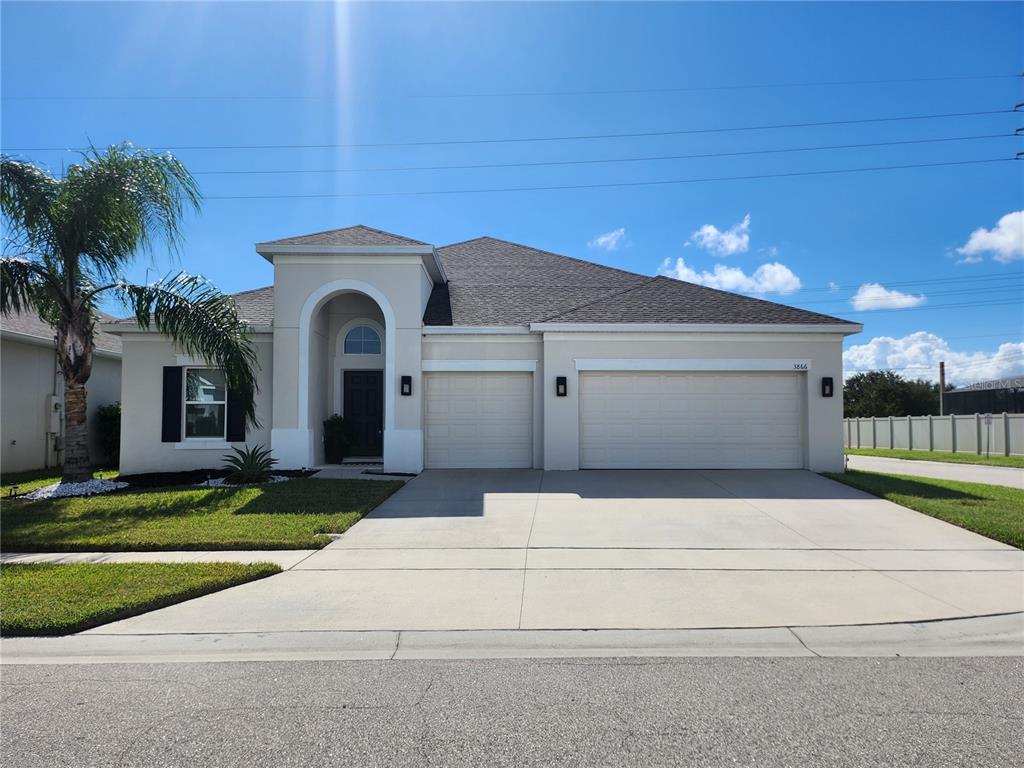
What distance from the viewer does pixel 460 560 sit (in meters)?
7.59

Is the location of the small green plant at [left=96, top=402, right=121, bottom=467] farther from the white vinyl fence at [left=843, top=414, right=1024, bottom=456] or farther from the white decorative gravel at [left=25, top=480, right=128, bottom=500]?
the white vinyl fence at [left=843, top=414, right=1024, bottom=456]

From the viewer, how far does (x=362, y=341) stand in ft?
53.2

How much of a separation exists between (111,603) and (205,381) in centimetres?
1005

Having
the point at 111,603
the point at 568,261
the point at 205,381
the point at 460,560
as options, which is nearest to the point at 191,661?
the point at 111,603

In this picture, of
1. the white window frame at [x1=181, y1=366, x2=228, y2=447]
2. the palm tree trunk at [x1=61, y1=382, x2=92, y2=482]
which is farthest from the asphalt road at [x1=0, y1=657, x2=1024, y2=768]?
the white window frame at [x1=181, y1=366, x2=228, y2=447]

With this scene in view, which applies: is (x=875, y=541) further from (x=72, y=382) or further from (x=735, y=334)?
(x=72, y=382)

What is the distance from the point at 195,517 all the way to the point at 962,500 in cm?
1245

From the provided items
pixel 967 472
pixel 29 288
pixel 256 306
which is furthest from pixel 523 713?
pixel 967 472

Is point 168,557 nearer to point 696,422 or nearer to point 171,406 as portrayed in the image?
point 171,406

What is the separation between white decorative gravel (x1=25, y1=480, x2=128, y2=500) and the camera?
457 inches

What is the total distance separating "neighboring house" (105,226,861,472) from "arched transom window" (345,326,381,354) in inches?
34.7

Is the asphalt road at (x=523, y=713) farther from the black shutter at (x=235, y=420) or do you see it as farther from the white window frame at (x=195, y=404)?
the white window frame at (x=195, y=404)

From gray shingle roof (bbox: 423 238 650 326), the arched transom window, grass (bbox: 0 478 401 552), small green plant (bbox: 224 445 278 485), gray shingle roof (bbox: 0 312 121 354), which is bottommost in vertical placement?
grass (bbox: 0 478 401 552)

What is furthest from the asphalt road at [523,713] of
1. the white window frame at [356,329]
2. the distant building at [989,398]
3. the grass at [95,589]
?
the distant building at [989,398]
